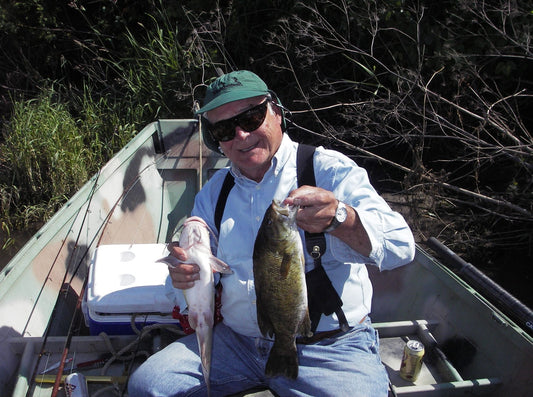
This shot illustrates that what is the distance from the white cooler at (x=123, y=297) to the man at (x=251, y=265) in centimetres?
46

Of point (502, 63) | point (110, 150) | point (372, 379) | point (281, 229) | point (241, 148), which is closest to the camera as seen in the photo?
point (281, 229)

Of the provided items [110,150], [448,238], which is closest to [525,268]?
[448,238]

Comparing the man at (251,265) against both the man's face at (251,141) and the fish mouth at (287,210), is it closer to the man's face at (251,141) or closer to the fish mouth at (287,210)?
the man's face at (251,141)

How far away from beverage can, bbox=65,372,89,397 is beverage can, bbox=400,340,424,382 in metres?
1.87

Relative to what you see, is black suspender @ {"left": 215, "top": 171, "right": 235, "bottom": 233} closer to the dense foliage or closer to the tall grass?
the dense foliage

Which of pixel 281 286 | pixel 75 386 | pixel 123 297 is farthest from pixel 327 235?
pixel 75 386

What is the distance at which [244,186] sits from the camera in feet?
8.13

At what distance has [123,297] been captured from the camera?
2861 mm

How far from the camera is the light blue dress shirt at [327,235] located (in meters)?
2.08

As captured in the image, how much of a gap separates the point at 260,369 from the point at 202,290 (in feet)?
1.77

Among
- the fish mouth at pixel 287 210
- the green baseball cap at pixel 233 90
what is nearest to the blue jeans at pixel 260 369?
the fish mouth at pixel 287 210

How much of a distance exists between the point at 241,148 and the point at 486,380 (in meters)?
1.94

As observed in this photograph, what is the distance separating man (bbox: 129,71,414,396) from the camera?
211cm

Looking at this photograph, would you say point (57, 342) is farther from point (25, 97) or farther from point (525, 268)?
point (25, 97)
